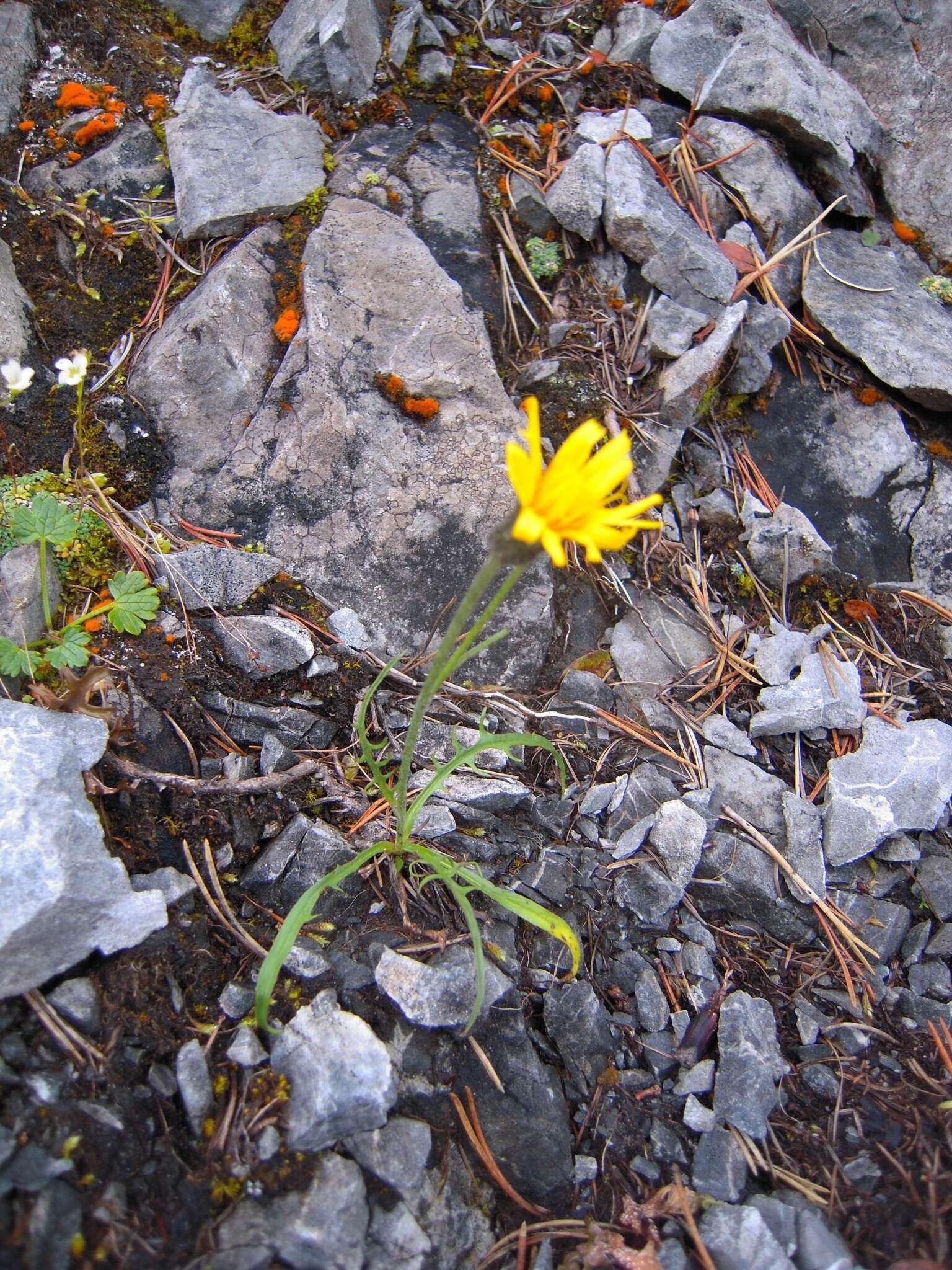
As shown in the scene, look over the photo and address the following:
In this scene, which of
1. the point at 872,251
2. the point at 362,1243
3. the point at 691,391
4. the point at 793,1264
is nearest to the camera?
the point at 362,1243

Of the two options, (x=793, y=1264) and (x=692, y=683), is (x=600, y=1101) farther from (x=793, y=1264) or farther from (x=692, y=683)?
(x=692, y=683)

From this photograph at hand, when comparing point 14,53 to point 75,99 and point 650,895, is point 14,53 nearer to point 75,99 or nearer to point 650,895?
point 75,99

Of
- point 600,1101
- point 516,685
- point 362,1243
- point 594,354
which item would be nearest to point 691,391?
point 594,354

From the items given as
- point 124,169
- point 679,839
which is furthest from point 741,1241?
point 124,169

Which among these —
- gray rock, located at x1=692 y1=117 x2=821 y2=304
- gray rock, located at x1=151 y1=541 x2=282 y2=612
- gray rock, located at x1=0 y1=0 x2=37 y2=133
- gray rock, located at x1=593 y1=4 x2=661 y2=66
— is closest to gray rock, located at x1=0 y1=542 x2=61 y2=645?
gray rock, located at x1=151 y1=541 x2=282 y2=612

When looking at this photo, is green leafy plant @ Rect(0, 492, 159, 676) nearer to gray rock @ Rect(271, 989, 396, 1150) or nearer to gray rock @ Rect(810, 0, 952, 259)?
gray rock @ Rect(271, 989, 396, 1150)

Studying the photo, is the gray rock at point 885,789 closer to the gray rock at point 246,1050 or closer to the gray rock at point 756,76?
the gray rock at point 246,1050
